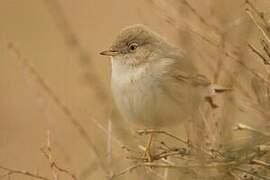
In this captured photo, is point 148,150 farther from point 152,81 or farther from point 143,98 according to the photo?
point 152,81

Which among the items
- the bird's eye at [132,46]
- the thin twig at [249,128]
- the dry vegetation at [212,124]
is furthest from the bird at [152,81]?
the thin twig at [249,128]

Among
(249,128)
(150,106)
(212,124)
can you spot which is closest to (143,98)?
(150,106)

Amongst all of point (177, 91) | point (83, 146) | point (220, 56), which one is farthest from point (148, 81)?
point (83, 146)

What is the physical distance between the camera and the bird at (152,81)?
6164 millimetres

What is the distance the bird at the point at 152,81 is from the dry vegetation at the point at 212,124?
147 millimetres

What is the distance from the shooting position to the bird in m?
6.16

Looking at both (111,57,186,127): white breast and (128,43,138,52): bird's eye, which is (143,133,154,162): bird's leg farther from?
(128,43,138,52): bird's eye

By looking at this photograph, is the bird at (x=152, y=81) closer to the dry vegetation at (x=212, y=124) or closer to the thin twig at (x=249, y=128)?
the dry vegetation at (x=212, y=124)

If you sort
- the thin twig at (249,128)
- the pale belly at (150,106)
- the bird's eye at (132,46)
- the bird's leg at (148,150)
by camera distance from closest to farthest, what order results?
1. the thin twig at (249,128)
2. the bird's leg at (148,150)
3. the pale belly at (150,106)
4. the bird's eye at (132,46)

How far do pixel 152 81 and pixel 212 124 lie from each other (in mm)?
615

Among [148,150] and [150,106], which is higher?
[150,106]

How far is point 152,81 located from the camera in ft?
20.5

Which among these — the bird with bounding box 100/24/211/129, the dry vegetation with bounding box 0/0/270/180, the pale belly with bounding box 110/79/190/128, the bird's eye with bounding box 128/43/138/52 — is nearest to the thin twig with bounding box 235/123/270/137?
the dry vegetation with bounding box 0/0/270/180

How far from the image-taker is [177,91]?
626 centimetres
